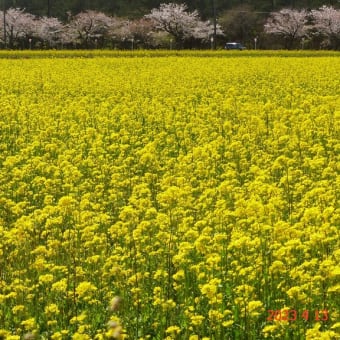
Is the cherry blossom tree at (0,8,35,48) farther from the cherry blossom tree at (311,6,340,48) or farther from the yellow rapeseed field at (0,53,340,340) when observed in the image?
the yellow rapeseed field at (0,53,340,340)

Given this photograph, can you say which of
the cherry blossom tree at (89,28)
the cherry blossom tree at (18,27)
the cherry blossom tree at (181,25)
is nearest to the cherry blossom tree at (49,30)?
the cherry blossom tree at (18,27)

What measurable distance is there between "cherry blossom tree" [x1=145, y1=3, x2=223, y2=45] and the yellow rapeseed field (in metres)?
48.8

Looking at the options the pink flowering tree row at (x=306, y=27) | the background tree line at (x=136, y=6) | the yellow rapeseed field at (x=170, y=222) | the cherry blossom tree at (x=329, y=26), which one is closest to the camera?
the yellow rapeseed field at (x=170, y=222)

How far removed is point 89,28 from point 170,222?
65.9 metres

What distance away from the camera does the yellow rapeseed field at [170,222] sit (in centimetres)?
517

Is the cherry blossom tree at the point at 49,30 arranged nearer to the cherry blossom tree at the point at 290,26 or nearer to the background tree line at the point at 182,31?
the background tree line at the point at 182,31

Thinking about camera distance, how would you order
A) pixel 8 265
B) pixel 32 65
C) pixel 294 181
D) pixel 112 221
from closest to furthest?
pixel 8 265 → pixel 112 221 → pixel 294 181 → pixel 32 65

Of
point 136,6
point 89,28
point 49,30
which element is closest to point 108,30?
point 89,28

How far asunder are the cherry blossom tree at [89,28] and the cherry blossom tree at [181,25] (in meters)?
4.89

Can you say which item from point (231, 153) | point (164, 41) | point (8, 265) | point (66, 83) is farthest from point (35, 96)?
point (164, 41)

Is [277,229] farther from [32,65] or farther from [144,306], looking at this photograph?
[32,65]

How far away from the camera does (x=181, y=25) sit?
67.7 meters

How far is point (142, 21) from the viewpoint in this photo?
232 feet

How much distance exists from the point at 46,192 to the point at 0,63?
2561 cm
